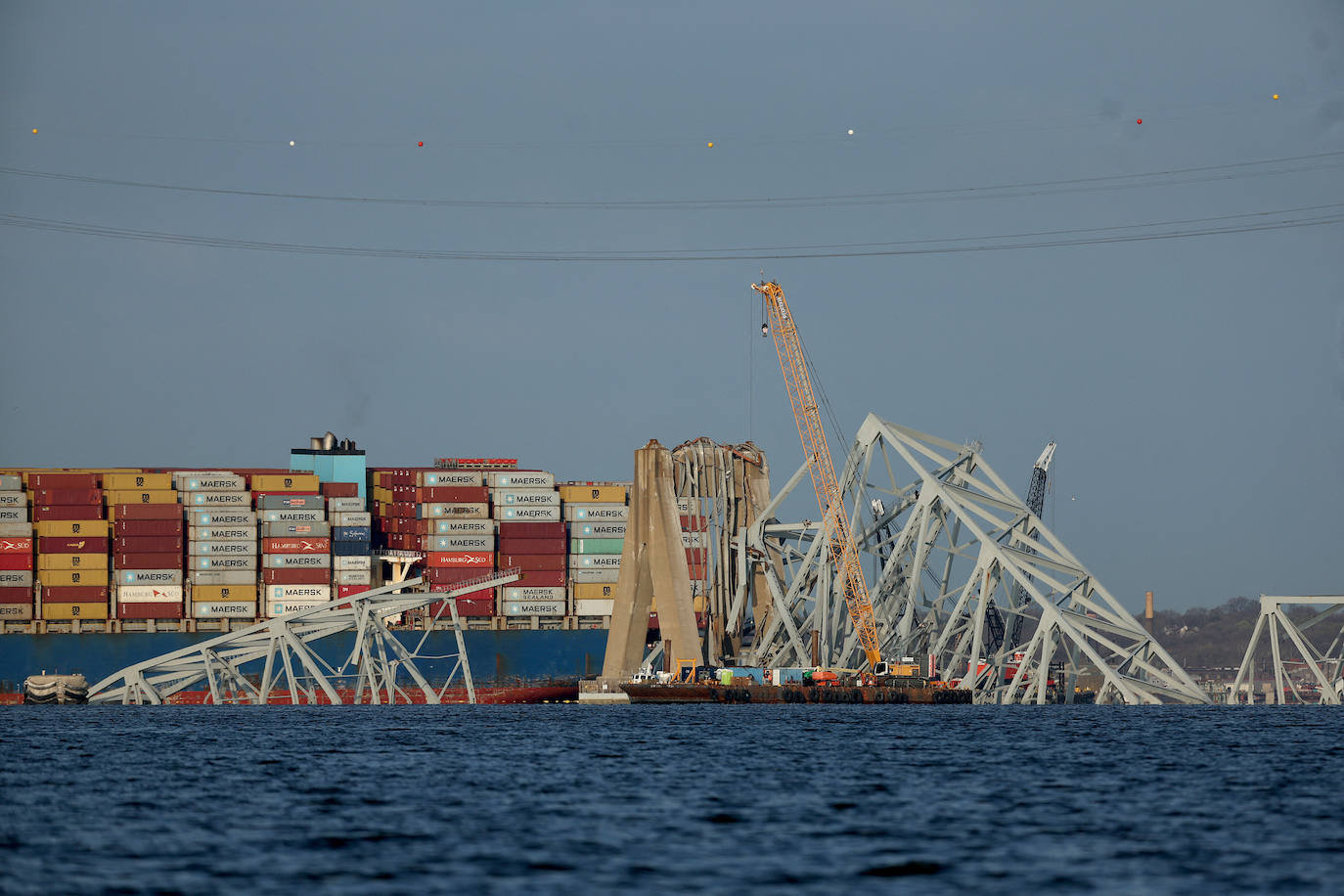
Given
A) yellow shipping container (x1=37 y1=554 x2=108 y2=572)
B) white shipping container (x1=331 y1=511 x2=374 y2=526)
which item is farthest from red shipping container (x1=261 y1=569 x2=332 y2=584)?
yellow shipping container (x1=37 y1=554 x2=108 y2=572)

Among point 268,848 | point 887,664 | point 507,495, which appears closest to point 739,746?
point 268,848

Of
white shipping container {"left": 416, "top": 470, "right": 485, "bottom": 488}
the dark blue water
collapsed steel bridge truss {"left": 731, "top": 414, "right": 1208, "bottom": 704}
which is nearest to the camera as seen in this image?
the dark blue water

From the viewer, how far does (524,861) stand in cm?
3344

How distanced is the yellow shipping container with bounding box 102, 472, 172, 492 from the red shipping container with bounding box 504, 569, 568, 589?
38.7 metres

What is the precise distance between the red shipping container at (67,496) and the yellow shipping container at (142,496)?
11.6ft

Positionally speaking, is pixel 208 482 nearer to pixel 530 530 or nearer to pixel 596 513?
pixel 530 530

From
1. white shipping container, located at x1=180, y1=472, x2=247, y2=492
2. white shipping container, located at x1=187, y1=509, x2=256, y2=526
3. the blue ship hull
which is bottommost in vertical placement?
the blue ship hull

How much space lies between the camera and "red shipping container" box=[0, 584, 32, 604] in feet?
517

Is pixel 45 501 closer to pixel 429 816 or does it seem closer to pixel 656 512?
pixel 656 512

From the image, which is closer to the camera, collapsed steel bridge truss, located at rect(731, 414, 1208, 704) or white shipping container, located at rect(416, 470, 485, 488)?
collapsed steel bridge truss, located at rect(731, 414, 1208, 704)

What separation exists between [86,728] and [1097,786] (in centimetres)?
6049

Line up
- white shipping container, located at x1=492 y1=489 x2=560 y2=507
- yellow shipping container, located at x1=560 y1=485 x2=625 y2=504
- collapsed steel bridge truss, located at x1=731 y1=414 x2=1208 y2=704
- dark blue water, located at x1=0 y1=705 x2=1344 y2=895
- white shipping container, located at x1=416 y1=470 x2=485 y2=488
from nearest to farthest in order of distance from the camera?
dark blue water, located at x1=0 y1=705 x2=1344 y2=895, collapsed steel bridge truss, located at x1=731 y1=414 x2=1208 y2=704, white shipping container, located at x1=492 y1=489 x2=560 y2=507, white shipping container, located at x1=416 y1=470 x2=485 y2=488, yellow shipping container, located at x1=560 y1=485 x2=625 y2=504

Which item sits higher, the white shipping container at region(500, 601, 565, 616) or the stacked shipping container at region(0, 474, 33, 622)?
the stacked shipping container at region(0, 474, 33, 622)

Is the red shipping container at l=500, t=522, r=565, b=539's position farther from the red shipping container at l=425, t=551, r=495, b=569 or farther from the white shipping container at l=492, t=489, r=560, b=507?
the red shipping container at l=425, t=551, r=495, b=569
